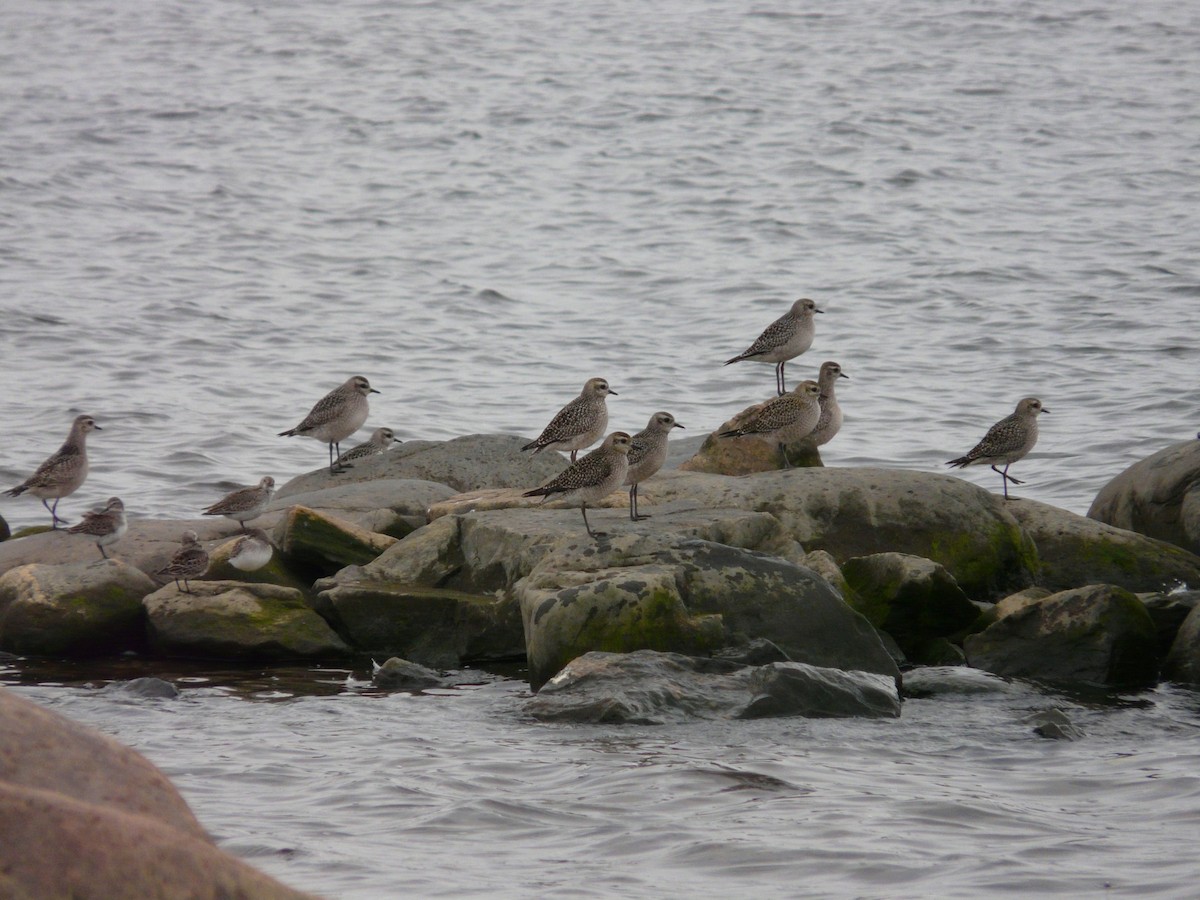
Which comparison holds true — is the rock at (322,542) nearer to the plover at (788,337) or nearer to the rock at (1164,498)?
the plover at (788,337)

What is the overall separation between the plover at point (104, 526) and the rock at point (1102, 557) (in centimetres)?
812

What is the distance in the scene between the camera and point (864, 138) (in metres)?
38.2

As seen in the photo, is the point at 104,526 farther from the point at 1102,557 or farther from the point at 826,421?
the point at 1102,557

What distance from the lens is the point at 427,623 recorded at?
1228 cm

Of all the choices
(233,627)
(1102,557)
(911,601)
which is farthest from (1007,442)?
(233,627)

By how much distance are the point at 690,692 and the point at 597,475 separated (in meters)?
2.47

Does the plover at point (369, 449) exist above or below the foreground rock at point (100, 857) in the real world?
below

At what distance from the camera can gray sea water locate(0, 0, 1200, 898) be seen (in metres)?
8.22

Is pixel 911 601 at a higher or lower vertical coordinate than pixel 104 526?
lower

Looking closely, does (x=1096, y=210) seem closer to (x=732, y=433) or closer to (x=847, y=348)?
(x=847, y=348)

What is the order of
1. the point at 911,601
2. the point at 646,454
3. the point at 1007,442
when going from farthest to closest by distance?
1. the point at 1007,442
2. the point at 646,454
3. the point at 911,601

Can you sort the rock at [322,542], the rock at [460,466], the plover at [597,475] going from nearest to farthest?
the plover at [597,475]
the rock at [322,542]
the rock at [460,466]

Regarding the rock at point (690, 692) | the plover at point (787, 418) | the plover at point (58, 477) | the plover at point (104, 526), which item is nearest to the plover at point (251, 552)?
the plover at point (104, 526)

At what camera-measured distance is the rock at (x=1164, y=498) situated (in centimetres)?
1398
